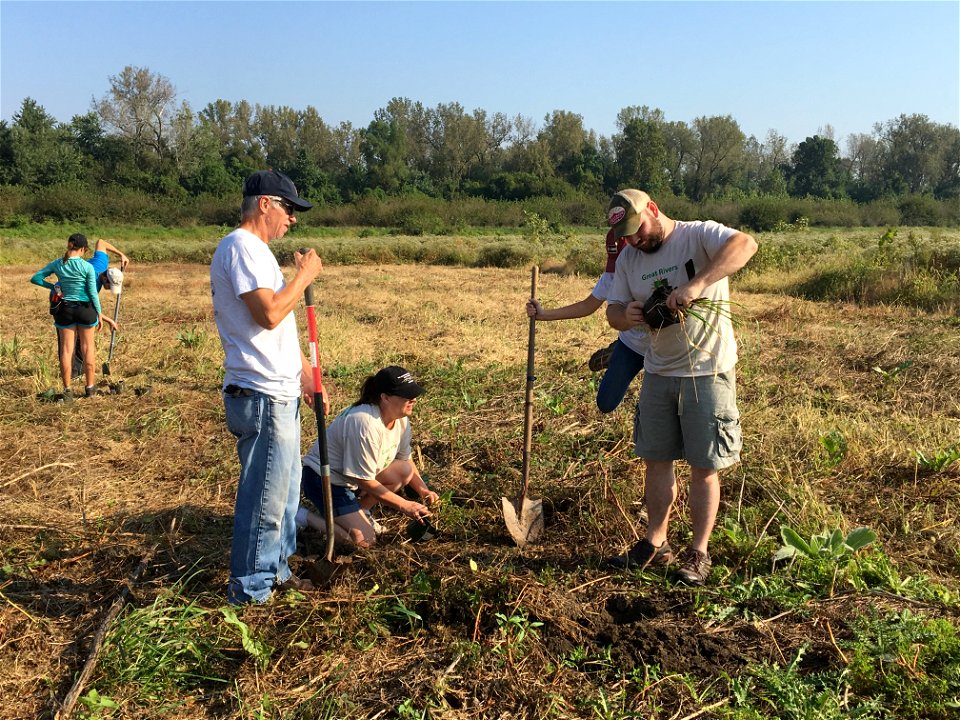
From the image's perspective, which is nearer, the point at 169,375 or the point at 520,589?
the point at 520,589

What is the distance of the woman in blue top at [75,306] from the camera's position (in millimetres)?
7184

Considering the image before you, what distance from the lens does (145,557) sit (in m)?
3.73

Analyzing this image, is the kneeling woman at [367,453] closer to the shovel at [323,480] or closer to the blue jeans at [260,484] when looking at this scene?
the shovel at [323,480]

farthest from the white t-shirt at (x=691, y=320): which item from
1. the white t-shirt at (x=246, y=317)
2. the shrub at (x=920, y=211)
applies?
the shrub at (x=920, y=211)

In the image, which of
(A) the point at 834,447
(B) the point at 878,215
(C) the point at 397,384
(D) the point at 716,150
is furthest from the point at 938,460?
(D) the point at 716,150

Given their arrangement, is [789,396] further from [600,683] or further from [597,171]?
[597,171]

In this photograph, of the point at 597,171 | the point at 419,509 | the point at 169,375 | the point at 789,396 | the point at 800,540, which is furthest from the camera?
the point at 597,171

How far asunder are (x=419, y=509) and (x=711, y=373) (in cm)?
170

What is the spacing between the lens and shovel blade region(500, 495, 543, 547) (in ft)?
12.9

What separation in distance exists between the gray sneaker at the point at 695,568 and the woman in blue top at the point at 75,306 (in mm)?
5919

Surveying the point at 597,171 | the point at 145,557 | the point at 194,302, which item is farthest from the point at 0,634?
the point at 597,171

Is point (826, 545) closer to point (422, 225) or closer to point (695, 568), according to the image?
point (695, 568)

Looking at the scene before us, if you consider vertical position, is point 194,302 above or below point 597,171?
below

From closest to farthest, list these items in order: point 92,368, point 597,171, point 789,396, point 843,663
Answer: point 843,663
point 789,396
point 92,368
point 597,171
